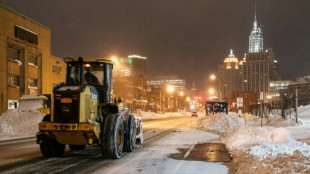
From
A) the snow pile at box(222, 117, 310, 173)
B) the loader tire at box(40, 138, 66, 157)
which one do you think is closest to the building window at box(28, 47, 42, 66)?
the loader tire at box(40, 138, 66, 157)

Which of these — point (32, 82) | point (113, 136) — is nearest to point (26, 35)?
point (32, 82)

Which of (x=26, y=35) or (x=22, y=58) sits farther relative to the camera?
(x=26, y=35)

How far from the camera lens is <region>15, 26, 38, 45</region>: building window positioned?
44.7 metres

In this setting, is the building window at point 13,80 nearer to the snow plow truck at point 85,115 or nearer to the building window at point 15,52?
the building window at point 15,52

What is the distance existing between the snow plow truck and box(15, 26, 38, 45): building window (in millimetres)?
35400

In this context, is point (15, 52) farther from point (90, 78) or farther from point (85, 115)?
point (85, 115)

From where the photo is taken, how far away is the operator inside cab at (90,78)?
506 inches

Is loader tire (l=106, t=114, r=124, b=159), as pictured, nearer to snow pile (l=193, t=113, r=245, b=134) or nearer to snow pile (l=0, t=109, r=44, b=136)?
snow pile (l=0, t=109, r=44, b=136)

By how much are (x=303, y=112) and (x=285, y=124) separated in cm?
1798

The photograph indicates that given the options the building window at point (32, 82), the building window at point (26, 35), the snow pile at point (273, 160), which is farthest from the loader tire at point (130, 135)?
the building window at point (32, 82)

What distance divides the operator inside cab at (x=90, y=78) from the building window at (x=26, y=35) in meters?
35.4

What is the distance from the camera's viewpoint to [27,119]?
26.5 metres

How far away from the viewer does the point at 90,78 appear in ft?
42.4

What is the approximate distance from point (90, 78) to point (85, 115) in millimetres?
1814
